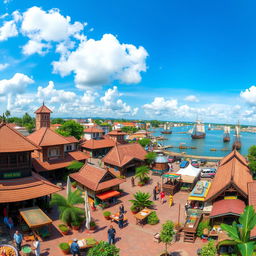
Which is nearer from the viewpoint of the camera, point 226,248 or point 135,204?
point 226,248

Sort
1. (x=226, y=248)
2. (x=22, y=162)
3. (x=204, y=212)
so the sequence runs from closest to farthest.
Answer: (x=226, y=248) < (x=204, y=212) < (x=22, y=162)

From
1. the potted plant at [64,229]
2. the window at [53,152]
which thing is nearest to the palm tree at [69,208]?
the potted plant at [64,229]

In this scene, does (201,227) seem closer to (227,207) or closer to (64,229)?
(227,207)

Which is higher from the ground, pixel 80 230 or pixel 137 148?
pixel 137 148

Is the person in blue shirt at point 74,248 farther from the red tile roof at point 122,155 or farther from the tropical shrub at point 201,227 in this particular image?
the red tile roof at point 122,155

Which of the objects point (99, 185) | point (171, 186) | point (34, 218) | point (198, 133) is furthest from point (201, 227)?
point (198, 133)

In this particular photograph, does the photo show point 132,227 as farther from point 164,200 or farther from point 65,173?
point 65,173

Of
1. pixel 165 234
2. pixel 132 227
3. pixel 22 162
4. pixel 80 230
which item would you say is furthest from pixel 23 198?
pixel 165 234

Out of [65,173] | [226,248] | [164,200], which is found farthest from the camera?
[65,173]
